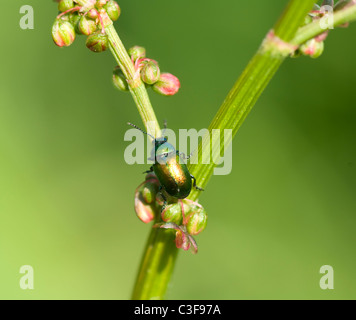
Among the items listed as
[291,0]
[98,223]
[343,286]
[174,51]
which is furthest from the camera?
[174,51]

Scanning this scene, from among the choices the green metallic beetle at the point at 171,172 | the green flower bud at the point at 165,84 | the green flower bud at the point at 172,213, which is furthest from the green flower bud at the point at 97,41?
the green flower bud at the point at 172,213

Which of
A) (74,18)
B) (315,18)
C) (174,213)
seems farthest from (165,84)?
(315,18)

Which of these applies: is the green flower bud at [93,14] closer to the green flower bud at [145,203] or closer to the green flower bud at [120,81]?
the green flower bud at [120,81]

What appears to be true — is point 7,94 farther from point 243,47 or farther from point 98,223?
point 243,47

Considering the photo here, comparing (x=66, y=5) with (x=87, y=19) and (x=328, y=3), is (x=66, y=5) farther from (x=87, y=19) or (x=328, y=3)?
(x=328, y=3)

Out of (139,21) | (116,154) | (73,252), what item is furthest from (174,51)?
(73,252)

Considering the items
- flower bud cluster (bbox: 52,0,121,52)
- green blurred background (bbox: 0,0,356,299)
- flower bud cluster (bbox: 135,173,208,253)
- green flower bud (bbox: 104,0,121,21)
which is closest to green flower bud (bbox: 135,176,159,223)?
flower bud cluster (bbox: 135,173,208,253)

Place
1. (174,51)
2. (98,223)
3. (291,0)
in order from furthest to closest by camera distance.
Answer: (174,51) → (98,223) → (291,0)

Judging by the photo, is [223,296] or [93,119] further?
[93,119]
